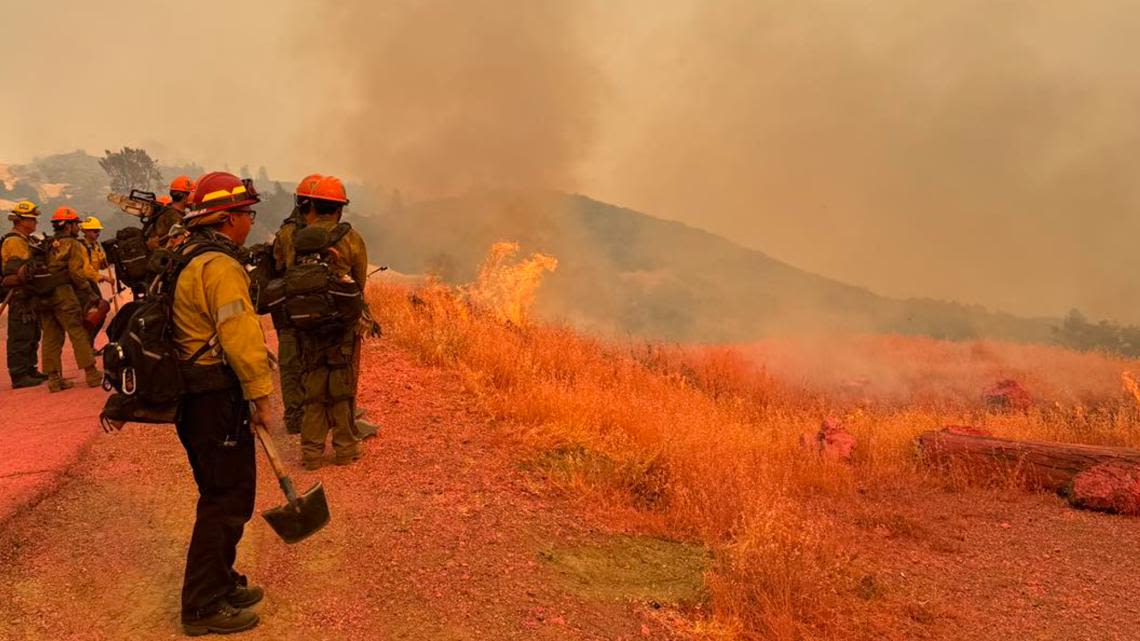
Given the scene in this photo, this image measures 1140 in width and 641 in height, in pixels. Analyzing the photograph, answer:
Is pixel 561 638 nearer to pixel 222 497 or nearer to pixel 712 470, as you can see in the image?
pixel 222 497

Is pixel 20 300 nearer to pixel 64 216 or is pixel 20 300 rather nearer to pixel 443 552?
pixel 64 216

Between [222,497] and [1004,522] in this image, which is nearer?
[222,497]

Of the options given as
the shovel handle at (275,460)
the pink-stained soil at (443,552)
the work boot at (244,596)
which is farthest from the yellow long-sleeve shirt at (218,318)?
the pink-stained soil at (443,552)

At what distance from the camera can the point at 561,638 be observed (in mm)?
2939

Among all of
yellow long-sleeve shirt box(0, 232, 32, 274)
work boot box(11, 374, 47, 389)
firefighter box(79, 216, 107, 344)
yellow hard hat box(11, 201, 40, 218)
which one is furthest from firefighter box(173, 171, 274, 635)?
work boot box(11, 374, 47, 389)

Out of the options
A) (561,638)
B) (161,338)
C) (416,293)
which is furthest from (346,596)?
(416,293)

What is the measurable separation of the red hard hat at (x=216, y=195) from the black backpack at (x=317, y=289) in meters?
1.45

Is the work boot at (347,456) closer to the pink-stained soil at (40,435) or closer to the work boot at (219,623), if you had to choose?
the pink-stained soil at (40,435)

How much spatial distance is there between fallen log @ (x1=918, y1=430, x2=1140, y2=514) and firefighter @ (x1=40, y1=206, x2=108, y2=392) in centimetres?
983

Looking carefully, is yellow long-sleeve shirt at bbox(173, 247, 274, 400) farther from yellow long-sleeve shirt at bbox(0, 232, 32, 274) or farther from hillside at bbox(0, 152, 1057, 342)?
hillside at bbox(0, 152, 1057, 342)

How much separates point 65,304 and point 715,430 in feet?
25.6

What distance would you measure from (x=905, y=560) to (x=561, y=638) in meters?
2.77

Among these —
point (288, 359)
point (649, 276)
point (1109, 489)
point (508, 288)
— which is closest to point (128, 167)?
point (649, 276)

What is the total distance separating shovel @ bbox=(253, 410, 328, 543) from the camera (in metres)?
2.69
